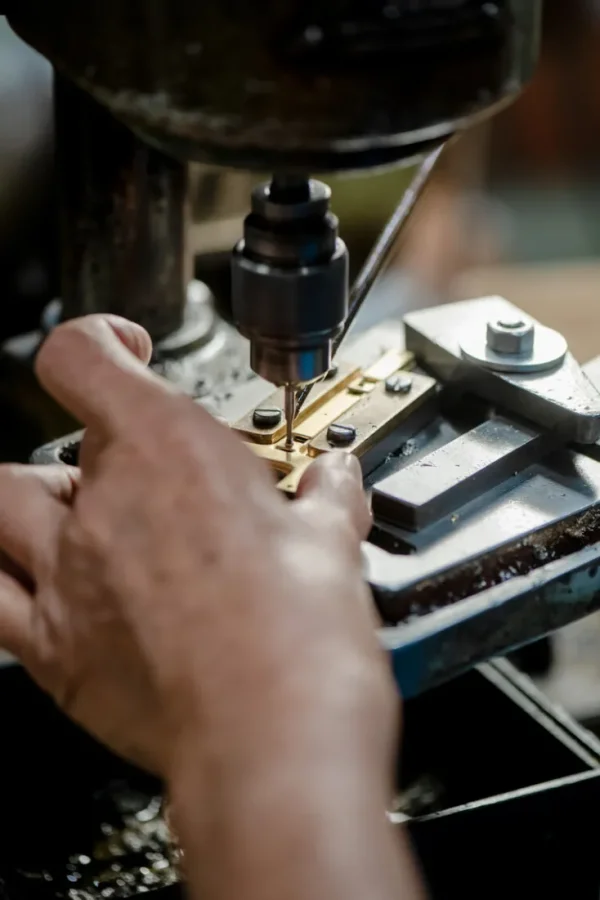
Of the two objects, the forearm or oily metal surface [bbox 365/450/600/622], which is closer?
the forearm

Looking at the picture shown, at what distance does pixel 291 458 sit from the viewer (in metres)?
0.69

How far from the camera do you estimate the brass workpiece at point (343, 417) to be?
27.1 inches

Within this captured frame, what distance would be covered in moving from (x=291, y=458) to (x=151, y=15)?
0.27 metres

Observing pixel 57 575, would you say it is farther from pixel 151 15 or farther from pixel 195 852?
pixel 151 15

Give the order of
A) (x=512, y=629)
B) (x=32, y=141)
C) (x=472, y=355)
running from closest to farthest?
(x=512, y=629)
(x=472, y=355)
(x=32, y=141)

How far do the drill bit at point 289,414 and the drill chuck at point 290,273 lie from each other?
0.06 meters

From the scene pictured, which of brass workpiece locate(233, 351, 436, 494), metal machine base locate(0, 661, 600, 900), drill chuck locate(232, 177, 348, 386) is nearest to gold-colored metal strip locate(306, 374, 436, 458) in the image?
brass workpiece locate(233, 351, 436, 494)

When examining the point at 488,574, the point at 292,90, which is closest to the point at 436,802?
the point at 488,574

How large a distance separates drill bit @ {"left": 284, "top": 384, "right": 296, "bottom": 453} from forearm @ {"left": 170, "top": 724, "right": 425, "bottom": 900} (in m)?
0.25

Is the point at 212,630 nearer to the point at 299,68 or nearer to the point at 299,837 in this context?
the point at 299,837

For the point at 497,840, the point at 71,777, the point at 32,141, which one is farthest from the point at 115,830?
the point at 32,141

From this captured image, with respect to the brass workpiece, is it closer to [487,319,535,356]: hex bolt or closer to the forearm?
[487,319,535,356]: hex bolt

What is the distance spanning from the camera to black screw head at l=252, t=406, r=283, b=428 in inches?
27.9

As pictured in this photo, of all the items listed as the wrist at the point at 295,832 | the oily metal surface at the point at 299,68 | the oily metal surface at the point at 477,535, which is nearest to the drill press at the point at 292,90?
the oily metal surface at the point at 299,68
